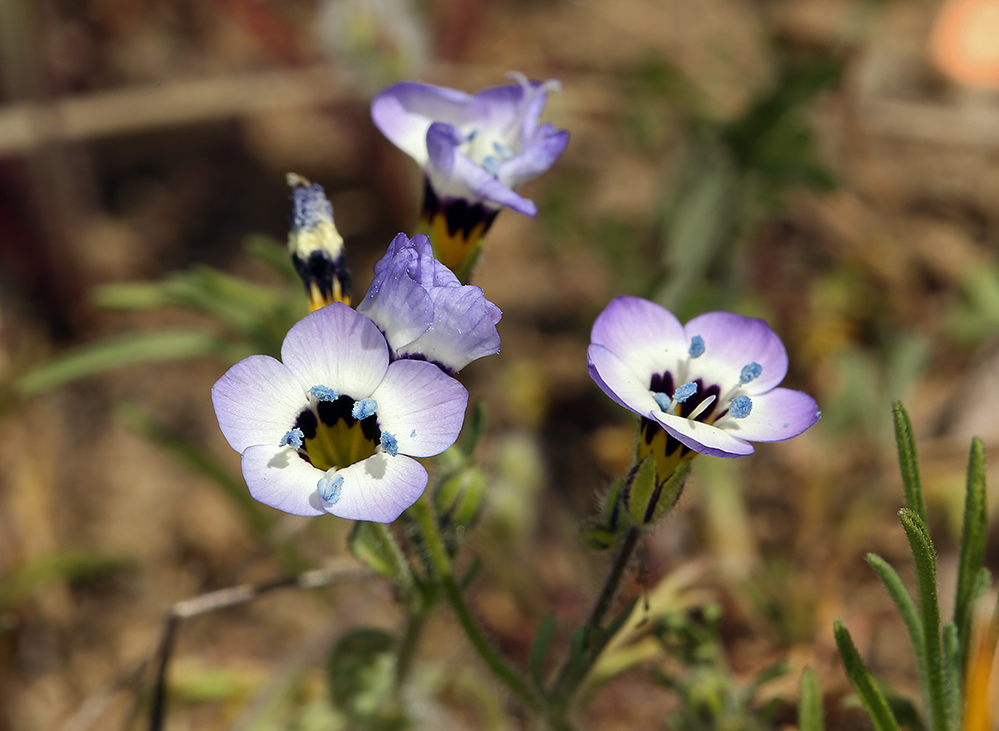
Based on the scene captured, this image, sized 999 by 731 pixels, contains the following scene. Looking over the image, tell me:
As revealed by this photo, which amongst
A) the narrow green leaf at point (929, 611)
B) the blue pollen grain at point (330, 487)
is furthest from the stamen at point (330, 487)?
the narrow green leaf at point (929, 611)

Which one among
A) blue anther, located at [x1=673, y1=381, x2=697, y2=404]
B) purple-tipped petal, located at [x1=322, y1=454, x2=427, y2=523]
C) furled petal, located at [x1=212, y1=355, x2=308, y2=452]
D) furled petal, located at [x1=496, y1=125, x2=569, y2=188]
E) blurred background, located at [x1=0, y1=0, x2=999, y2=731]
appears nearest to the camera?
purple-tipped petal, located at [x1=322, y1=454, x2=427, y2=523]

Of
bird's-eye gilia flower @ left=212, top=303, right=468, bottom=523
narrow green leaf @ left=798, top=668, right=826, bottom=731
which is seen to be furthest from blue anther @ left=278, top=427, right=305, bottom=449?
narrow green leaf @ left=798, top=668, right=826, bottom=731

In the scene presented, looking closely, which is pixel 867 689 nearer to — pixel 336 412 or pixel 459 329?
pixel 459 329

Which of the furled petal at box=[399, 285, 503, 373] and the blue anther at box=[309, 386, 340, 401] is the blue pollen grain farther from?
the furled petal at box=[399, 285, 503, 373]

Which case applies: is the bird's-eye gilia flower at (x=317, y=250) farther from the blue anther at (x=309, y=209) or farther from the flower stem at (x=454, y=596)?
the flower stem at (x=454, y=596)

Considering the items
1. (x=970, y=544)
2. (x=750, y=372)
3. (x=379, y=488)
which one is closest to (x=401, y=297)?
(x=379, y=488)

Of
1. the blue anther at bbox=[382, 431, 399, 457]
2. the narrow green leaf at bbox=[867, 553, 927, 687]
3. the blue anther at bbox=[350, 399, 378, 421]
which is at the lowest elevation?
the narrow green leaf at bbox=[867, 553, 927, 687]
